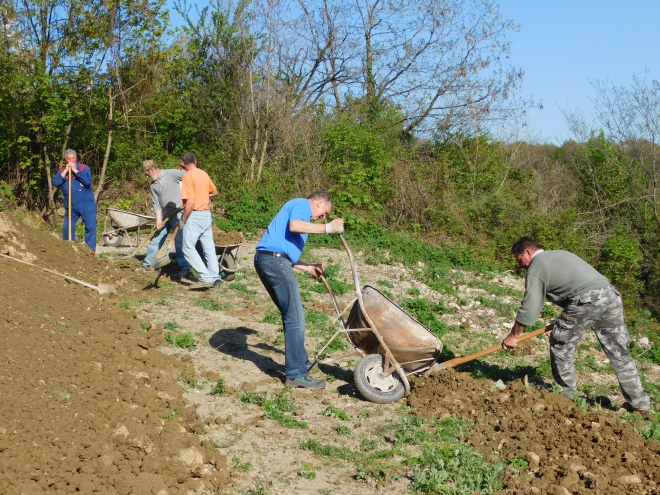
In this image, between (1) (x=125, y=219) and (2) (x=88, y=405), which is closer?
(2) (x=88, y=405)

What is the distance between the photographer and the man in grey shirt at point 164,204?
1045 cm

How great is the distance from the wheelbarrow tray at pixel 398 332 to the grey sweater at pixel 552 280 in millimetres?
857

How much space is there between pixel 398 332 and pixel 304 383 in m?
1.09

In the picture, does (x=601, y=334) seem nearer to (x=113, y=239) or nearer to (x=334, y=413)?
(x=334, y=413)

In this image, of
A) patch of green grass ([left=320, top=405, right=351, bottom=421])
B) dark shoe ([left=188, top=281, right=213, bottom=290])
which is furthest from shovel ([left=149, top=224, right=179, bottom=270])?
patch of green grass ([left=320, top=405, right=351, bottom=421])

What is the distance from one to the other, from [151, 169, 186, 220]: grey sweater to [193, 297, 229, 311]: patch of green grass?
5.90 feet

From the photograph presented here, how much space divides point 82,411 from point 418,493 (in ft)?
8.25

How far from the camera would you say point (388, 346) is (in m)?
6.36

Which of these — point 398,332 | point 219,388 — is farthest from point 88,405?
point 398,332

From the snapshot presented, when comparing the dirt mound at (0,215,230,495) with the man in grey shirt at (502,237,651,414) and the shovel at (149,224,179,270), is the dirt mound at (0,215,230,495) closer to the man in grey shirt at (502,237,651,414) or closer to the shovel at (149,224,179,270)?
the shovel at (149,224,179,270)

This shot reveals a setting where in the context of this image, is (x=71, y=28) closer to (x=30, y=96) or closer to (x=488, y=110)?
(x=30, y=96)

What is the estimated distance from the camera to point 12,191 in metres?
15.4

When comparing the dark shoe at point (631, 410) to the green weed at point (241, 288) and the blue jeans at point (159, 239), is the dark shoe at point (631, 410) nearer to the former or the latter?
the green weed at point (241, 288)

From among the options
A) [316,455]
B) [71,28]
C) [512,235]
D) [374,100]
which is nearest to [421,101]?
[374,100]
